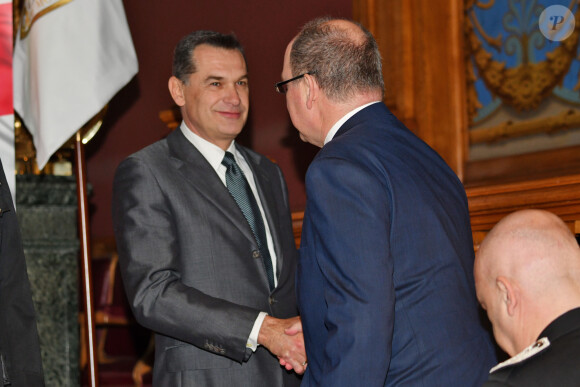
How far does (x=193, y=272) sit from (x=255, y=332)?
12.4 inches

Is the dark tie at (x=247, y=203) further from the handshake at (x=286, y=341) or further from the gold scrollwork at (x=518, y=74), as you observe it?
the gold scrollwork at (x=518, y=74)

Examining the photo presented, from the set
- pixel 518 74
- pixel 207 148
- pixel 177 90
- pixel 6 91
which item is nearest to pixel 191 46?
pixel 177 90

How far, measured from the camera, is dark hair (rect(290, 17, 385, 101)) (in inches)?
76.1

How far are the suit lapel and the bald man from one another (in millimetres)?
1301

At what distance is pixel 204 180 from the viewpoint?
2.76 meters

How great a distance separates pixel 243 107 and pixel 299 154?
5.39ft

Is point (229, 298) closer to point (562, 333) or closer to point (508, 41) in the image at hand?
point (562, 333)

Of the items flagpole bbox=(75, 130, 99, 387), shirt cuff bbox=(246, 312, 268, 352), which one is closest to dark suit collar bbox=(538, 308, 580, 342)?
shirt cuff bbox=(246, 312, 268, 352)

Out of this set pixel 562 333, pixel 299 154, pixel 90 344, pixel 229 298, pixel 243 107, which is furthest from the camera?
pixel 299 154

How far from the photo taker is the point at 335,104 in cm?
195

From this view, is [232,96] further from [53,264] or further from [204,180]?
[53,264]

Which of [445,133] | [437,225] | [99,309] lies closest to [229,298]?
[437,225]

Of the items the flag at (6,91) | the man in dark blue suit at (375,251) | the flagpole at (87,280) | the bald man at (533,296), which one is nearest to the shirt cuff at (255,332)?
the man in dark blue suit at (375,251)

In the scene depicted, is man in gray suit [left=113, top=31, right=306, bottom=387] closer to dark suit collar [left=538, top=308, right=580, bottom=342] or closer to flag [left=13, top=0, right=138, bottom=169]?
flag [left=13, top=0, right=138, bottom=169]
